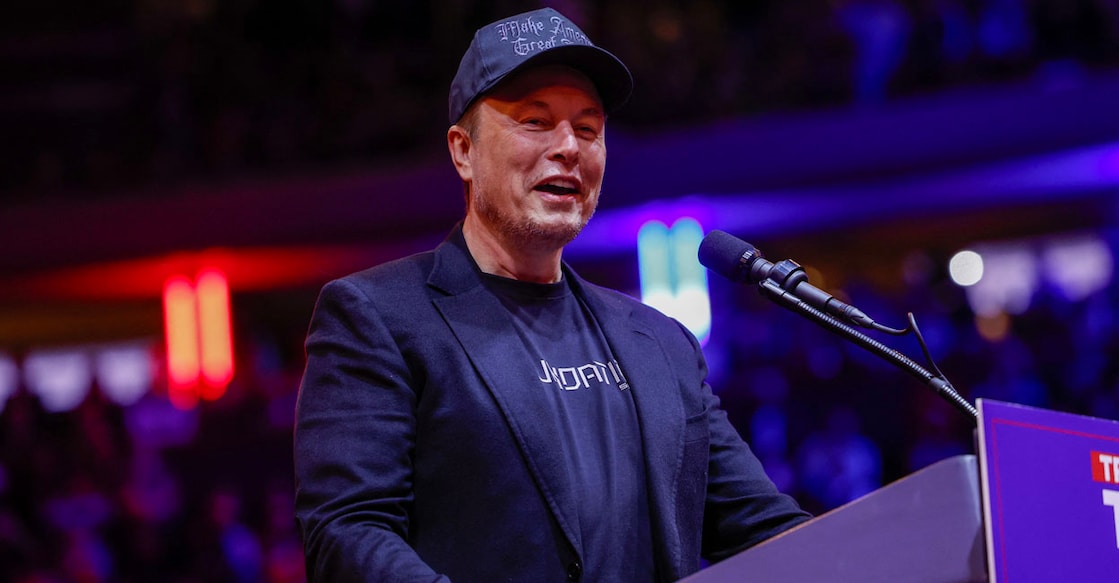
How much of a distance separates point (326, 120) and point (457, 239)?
7.48m

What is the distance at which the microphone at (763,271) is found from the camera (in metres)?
1.65

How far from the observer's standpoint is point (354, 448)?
1.60 m

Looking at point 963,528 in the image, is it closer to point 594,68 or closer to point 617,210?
point 594,68

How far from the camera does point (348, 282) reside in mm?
1777

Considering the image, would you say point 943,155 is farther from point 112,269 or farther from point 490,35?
point 490,35

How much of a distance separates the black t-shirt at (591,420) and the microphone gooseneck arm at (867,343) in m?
0.29

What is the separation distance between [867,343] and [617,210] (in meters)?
7.67

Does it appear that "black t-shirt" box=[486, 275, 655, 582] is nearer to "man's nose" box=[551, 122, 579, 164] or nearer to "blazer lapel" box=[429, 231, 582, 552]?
"blazer lapel" box=[429, 231, 582, 552]

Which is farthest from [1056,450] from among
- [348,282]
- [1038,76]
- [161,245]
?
[161,245]

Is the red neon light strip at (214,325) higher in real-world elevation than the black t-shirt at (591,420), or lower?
lower

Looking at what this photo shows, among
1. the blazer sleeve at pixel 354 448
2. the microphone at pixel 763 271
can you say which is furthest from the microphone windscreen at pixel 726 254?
the blazer sleeve at pixel 354 448

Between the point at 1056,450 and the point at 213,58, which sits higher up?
the point at 213,58

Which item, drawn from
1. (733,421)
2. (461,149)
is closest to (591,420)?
(461,149)

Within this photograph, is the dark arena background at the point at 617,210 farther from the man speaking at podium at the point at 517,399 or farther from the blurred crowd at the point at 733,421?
the man speaking at podium at the point at 517,399
